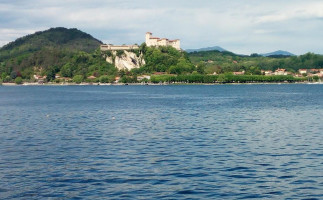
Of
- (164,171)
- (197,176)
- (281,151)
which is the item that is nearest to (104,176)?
(164,171)

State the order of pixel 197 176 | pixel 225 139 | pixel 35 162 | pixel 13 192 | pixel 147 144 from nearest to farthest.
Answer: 1. pixel 13 192
2. pixel 197 176
3. pixel 35 162
4. pixel 147 144
5. pixel 225 139

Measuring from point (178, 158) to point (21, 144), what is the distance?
12.9m

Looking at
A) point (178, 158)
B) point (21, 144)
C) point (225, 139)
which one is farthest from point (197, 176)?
point (21, 144)

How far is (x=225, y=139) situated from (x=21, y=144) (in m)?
15.4

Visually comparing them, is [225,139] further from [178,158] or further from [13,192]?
[13,192]

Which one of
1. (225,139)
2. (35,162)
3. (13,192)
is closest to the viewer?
(13,192)

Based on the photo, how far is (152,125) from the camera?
150ft

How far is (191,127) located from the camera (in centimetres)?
4341

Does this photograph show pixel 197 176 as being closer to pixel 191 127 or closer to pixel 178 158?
pixel 178 158

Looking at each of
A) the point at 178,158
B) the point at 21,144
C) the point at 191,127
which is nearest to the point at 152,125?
the point at 191,127

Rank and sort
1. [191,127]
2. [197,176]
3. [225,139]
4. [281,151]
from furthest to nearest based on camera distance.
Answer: [191,127] → [225,139] → [281,151] → [197,176]

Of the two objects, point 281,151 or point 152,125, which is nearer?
point 281,151

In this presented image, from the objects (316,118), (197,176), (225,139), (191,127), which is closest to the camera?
(197,176)

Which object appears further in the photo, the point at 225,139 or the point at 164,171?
the point at 225,139
